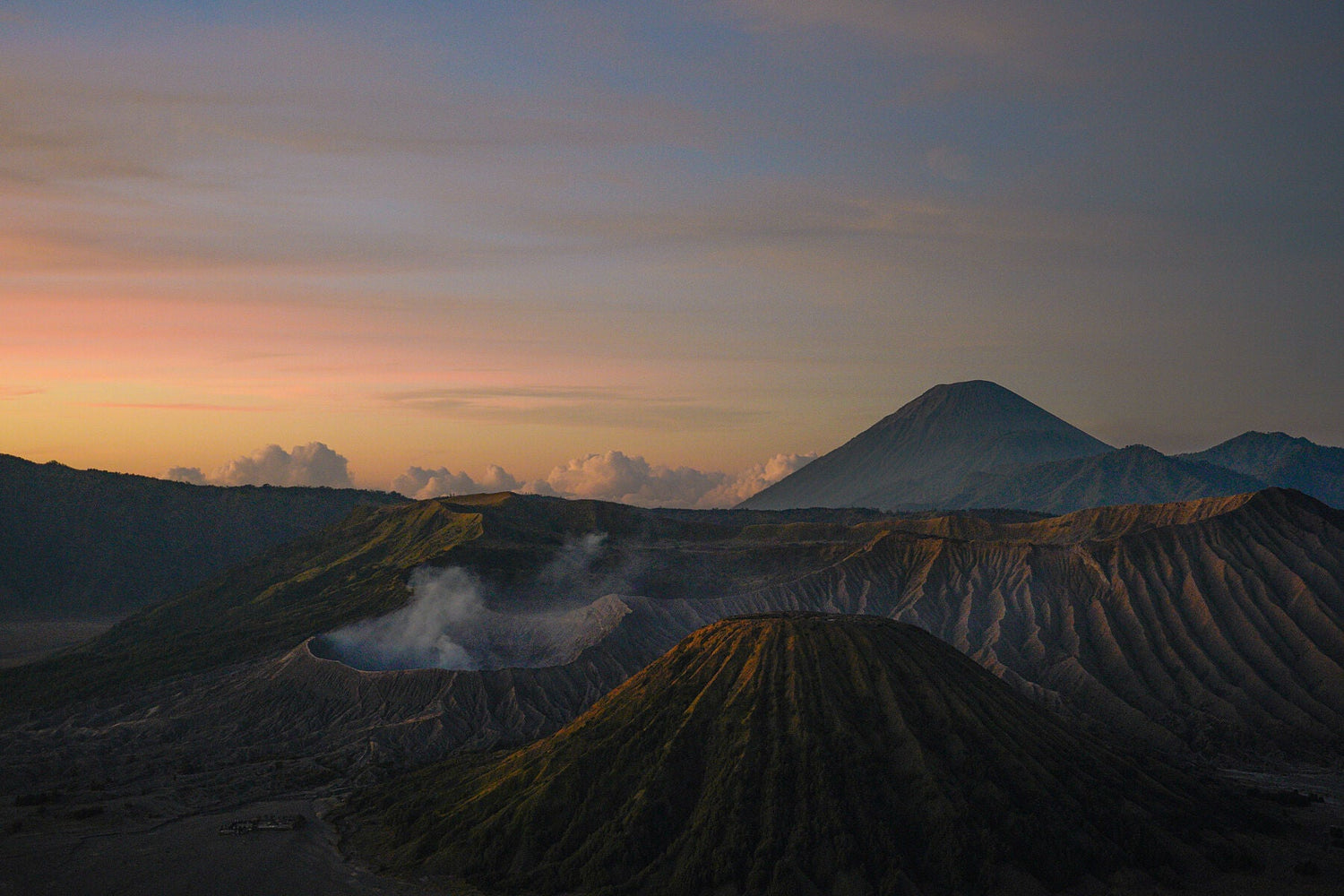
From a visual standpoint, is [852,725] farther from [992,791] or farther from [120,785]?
[120,785]

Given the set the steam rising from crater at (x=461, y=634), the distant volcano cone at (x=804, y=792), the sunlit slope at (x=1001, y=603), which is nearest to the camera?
the distant volcano cone at (x=804, y=792)

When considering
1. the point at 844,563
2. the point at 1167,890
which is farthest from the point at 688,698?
the point at 844,563

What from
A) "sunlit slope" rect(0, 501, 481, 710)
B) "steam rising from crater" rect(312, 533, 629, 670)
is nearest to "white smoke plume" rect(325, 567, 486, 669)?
"steam rising from crater" rect(312, 533, 629, 670)

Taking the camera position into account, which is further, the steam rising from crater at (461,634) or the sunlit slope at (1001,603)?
the steam rising from crater at (461,634)

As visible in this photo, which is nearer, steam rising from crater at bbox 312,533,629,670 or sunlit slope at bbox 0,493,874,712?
steam rising from crater at bbox 312,533,629,670

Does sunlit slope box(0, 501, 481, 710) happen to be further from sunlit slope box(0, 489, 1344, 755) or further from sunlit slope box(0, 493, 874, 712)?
sunlit slope box(0, 489, 1344, 755)

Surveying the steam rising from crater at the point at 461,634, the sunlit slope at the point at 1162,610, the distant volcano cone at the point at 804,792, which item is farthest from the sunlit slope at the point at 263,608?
the distant volcano cone at the point at 804,792

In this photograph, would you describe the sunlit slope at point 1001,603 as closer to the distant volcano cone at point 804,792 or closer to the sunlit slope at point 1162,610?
the sunlit slope at point 1162,610
